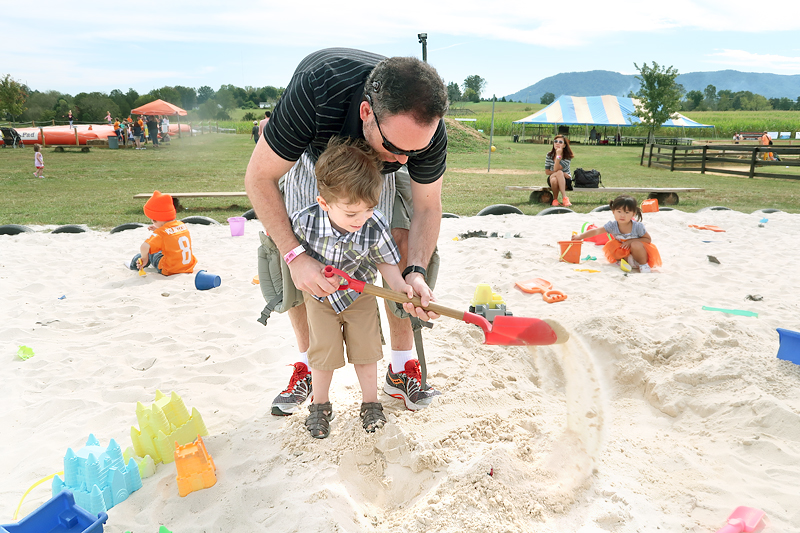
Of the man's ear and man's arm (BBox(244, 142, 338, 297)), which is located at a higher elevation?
the man's ear

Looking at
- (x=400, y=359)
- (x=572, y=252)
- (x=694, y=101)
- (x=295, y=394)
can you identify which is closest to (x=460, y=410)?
(x=400, y=359)

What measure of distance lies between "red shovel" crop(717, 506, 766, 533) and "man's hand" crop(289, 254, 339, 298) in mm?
1609

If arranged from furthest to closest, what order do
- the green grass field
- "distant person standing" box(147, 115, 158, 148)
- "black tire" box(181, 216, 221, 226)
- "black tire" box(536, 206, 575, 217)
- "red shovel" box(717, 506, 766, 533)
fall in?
"distant person standing" box(147, 115, 158, 148) → the green grass field → "black tire" box(536, 206, 575, 217) → "black tire" box(181, 216, 221, 226) → "red shovel" box(717, 506, 766, 533)

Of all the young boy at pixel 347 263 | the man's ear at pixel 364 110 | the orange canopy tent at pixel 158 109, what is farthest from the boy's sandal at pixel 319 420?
the orange canopy tent at pixel 158 109

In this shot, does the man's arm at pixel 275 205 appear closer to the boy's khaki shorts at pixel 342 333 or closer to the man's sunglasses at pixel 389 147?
the boy's khaki shorts at pixel 342 333

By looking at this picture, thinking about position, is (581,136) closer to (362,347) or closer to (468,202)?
(468,202)

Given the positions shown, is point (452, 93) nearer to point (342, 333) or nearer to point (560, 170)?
point (342, 333)

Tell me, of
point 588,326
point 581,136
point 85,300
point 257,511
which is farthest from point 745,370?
point 581,136

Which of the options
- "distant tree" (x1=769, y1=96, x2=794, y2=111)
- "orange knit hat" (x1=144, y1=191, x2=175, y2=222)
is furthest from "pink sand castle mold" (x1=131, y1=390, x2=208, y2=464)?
"distant tree" (x1=769, y1=96, x2=794, y2=111)

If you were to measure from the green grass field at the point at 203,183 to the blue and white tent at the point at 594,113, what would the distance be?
10.6 metres

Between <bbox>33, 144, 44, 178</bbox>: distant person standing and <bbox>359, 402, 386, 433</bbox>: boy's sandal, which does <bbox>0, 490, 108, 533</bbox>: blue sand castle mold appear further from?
<bbox>33, 144, 44, 178</bbox>: distant person standing

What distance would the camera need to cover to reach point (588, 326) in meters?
3.29

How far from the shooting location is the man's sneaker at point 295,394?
2514 mm

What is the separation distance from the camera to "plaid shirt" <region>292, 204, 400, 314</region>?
7.11ft
